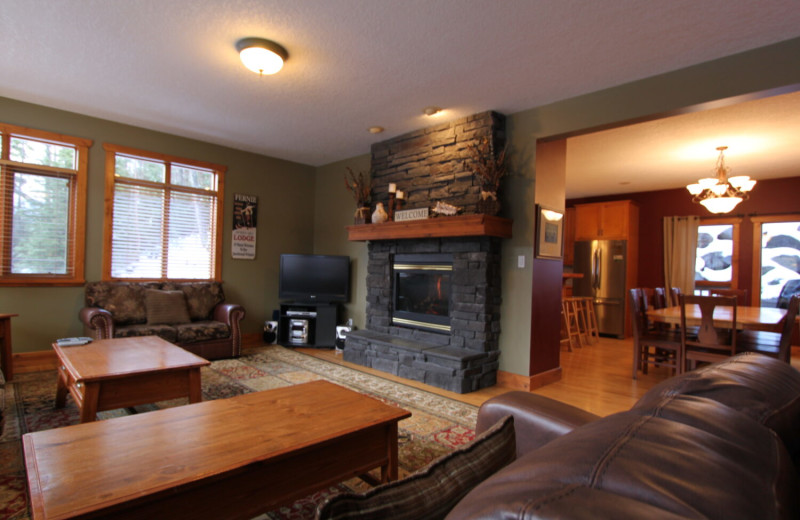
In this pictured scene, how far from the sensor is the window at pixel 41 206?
4043 millimetres

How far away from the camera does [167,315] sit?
4.49m

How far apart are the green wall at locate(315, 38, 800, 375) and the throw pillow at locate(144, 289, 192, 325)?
3.53m

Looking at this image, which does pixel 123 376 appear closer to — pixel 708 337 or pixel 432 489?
pixel 432 489

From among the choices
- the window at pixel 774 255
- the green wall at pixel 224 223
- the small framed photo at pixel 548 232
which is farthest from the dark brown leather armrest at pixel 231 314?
the window at pixel 774 255

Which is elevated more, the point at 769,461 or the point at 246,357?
the point at 769,461

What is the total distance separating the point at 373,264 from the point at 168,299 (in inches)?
92.9

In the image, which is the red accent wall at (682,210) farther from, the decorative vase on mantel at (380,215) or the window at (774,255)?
the decorative vase on mantel at (380,215)

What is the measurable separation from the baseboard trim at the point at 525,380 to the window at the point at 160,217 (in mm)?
3837

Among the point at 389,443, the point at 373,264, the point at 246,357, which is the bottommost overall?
the point at 246,357

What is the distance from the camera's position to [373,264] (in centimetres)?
513

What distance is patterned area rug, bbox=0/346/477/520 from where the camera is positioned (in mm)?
1991

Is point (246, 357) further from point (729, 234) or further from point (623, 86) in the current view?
point (729, 234)

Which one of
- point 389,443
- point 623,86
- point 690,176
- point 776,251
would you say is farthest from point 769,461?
point 776,251

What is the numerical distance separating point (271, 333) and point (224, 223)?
1.63m
